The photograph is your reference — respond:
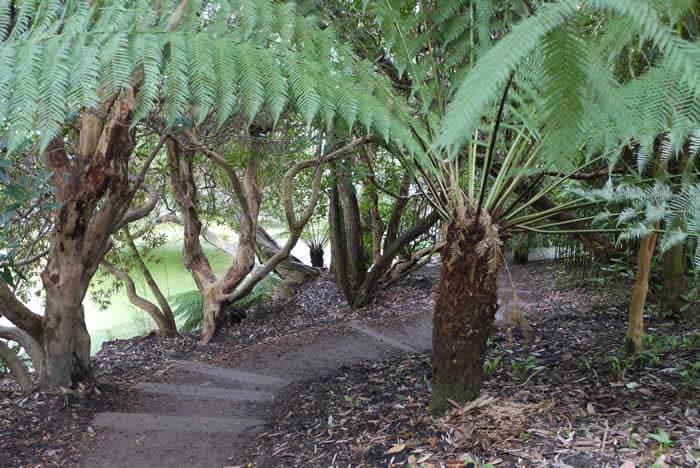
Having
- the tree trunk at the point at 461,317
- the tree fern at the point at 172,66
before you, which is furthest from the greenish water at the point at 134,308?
the tree fern at the point at 172,66

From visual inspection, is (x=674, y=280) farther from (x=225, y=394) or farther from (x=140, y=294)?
(x=140, y=294)

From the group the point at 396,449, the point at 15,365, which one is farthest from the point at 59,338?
the point at 396,449

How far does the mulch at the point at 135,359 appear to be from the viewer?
288 centimetres

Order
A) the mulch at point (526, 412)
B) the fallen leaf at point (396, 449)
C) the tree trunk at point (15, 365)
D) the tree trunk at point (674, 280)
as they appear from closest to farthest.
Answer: the mulch at point (526, 412) → the fallen leaf at point (396, 449) → the tree trunk at point (674, 280) → the tree trunk at point (15, 365)

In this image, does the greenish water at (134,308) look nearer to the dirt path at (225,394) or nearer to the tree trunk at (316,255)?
the tree trunk at (316,255)

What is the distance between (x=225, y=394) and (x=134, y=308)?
A: 5.35 metres

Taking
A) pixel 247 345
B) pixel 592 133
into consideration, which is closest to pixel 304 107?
pixel 592 133

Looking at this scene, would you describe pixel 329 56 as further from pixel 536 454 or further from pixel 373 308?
pixel 373 308

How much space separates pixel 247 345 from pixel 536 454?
3.83m

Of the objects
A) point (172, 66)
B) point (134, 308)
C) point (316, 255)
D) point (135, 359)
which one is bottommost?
point (135, 359)

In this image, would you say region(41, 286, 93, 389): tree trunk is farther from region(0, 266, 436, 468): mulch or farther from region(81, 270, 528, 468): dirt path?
region(81, 270, 528, 468): dirt path

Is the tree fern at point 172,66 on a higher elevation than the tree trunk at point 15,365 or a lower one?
higher

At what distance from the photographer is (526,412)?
214cm

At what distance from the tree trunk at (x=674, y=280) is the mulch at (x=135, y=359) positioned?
2.83 metres
